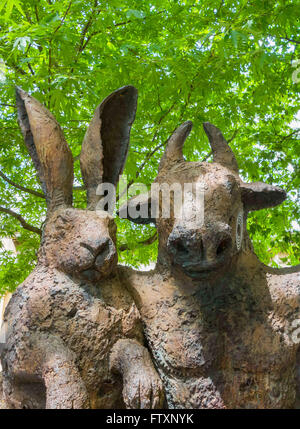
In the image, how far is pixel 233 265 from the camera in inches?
77.9

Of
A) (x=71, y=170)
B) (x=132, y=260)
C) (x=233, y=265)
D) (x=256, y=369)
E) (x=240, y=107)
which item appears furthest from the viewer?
(x=132, y=260)

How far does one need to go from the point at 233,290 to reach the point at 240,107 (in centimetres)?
336

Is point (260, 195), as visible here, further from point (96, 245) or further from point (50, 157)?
point (50, 157)

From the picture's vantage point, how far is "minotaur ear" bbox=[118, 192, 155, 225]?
2098 mm

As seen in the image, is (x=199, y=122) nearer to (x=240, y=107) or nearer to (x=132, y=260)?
(x=240, y=107)

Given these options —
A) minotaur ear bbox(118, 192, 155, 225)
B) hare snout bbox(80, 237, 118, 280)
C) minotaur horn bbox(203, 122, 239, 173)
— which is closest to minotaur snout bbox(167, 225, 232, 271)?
hare snout bbox(80, 237, 118, 280)

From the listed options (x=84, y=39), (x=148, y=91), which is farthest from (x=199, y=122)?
(x=84, y=39)

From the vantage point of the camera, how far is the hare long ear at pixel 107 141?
2104mm

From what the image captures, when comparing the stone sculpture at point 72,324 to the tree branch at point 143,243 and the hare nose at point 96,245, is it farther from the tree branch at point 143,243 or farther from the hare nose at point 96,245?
the tree branch at point 143,243

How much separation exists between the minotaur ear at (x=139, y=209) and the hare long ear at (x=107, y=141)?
14 cm

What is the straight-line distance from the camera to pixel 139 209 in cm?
212

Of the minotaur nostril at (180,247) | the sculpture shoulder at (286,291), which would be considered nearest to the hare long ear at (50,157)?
the minotaur nostril at (180,247)

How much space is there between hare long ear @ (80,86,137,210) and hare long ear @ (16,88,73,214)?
9cm

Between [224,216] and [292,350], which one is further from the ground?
[224,216]
